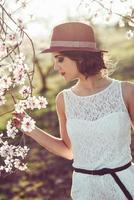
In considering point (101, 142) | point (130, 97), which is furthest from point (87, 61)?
point (101, 142)

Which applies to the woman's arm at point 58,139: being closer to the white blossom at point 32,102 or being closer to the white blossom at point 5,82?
the white blossom at point 32,102

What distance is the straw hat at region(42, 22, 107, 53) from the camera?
291 centimetres

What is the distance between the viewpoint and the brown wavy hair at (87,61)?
2.90 m

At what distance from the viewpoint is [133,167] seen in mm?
2904

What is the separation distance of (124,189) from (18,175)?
6.33m

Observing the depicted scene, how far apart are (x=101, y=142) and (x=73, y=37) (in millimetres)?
535

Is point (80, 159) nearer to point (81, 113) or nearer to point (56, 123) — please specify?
point (81, 113)

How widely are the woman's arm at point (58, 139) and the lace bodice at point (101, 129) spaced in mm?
151

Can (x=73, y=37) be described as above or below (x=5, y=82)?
above

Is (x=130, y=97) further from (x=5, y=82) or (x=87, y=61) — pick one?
(x=5, y=82)

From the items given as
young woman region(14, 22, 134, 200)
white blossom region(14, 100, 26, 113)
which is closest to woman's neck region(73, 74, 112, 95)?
young woman region(14, 22, 134, 200)

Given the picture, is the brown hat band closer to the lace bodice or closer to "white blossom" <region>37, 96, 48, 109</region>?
the lace bodice

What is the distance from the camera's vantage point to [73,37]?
115 inches

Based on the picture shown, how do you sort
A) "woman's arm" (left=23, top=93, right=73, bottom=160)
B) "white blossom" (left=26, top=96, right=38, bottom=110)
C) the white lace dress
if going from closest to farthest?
the white lace dress < "woman's arm" (left=23, top=93, right=73, bottom=160) < "white blossom" (left=26, top=96, right=38, bottom=110)
